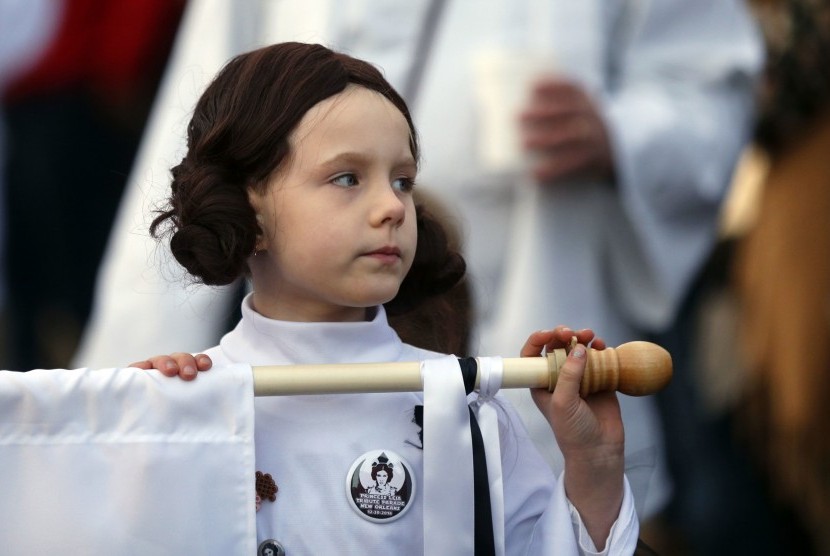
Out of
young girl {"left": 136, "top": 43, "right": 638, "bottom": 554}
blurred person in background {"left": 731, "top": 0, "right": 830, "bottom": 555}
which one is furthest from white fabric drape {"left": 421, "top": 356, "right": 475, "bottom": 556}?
blurred person in background {"left": 731, "top": 0, "right": 830, "bottom": 555}

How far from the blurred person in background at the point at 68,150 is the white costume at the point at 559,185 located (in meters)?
1.72

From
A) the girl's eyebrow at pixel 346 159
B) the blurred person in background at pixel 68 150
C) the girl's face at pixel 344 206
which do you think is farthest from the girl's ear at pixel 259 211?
the blurred person in background at pixel 68 150

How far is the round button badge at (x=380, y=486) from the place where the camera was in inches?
77.4

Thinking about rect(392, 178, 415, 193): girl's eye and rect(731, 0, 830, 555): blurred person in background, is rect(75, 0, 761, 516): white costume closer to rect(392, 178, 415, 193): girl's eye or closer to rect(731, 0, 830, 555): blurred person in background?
rect(731, 0, 830, 555): blurred person in background

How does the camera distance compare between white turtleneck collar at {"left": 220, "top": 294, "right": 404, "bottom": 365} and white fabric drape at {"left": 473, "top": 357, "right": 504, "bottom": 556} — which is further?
white turtleneck collar at {"left": 220, "top": 294, "right": 404, "bottom": 365}

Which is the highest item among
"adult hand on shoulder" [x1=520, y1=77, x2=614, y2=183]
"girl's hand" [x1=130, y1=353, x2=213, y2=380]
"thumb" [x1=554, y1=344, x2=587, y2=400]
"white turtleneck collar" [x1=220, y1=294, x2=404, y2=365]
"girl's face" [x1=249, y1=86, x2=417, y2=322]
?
"adult hand on shoulder" [x1=520, y1=77, x2=614, y2=183]

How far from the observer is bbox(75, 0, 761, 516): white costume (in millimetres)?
3100

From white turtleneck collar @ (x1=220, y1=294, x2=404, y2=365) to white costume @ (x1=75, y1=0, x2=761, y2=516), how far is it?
0.95 m

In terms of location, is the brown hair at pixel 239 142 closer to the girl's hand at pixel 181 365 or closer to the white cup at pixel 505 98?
the girl's hand at pixel 181 365

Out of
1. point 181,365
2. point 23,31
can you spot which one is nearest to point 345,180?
point 181,365

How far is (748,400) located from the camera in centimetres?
→ 402

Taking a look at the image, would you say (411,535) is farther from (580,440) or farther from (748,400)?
(748,400)

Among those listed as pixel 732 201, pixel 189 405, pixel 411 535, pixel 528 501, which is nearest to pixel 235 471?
pixel 189 405

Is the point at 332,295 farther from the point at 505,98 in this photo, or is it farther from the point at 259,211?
the point at 505,98
